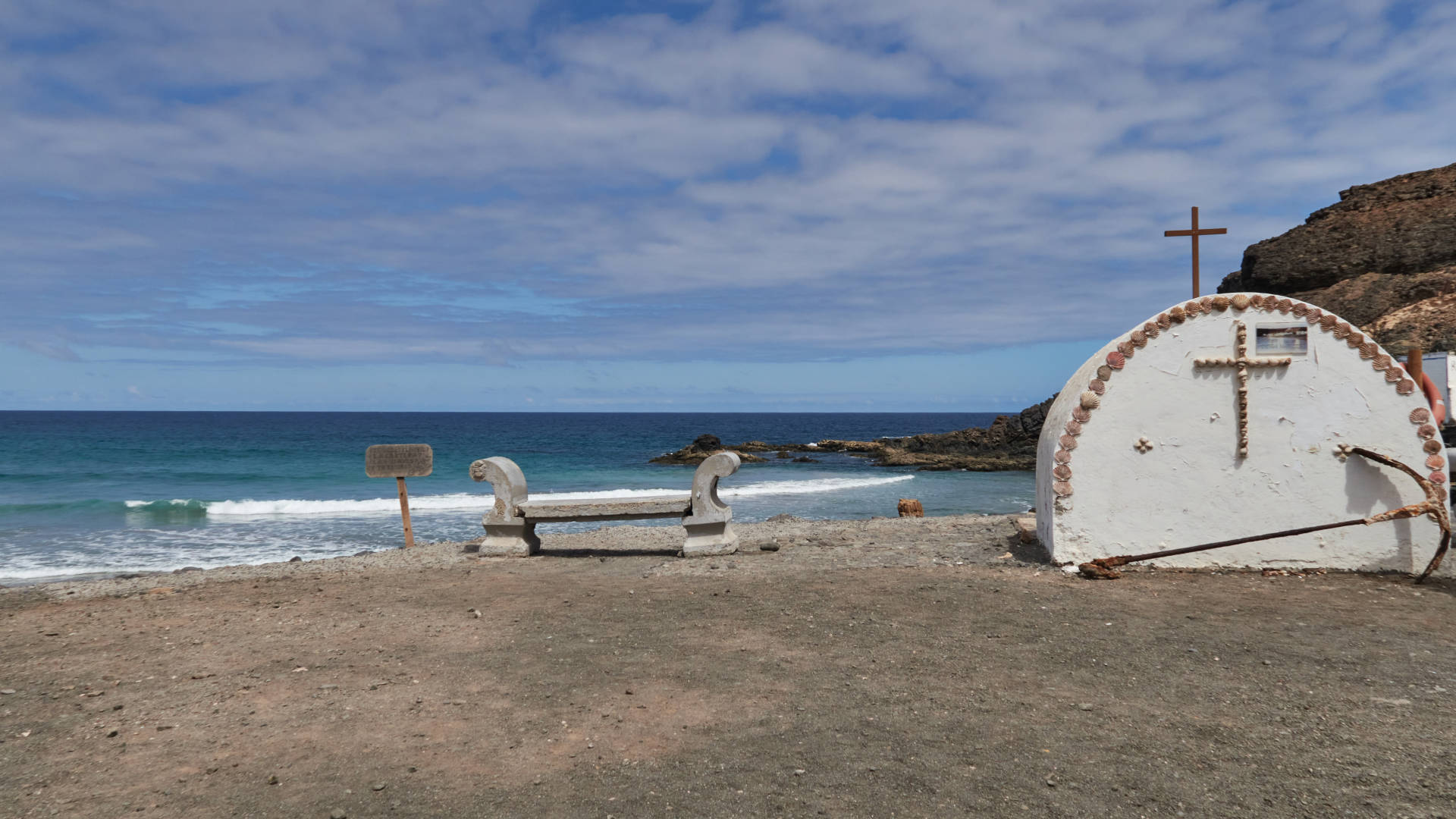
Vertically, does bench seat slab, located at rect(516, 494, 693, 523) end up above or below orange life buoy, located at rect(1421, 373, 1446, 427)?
below

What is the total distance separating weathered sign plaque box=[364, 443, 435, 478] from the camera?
11.7 meters

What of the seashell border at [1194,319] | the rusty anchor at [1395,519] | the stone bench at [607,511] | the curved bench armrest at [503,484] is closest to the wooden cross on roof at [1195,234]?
the seashell border at [1194,319]

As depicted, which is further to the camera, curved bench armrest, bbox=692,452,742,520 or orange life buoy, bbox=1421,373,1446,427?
curved bench armrest, bbox=692,452,742,520

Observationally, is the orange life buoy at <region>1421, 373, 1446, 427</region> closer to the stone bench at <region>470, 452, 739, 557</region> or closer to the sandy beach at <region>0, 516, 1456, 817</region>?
the sandy beach at <region>0, 516, 1456, 817</region>

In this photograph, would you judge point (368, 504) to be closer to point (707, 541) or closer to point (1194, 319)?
point (707, 541)

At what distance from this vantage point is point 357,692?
520cm

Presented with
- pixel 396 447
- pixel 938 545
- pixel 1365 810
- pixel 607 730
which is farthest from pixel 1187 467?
pixel 396 447

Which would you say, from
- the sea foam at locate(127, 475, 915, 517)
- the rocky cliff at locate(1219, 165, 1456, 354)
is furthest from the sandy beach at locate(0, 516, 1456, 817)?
the rocky cliff at locate(1219, 165, 1456, 354)

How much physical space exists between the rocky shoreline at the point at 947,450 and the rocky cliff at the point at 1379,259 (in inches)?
471

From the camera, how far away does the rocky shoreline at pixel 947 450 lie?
121 feet

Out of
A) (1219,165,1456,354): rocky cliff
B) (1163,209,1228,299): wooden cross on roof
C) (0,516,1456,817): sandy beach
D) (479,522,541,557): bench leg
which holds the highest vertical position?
(1219,165,1456,354): rocky cliff

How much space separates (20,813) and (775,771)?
11.2ft

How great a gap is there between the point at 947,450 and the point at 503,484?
120ft

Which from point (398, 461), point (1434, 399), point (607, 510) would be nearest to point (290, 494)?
point (398, 461)
